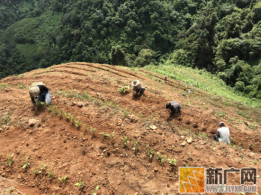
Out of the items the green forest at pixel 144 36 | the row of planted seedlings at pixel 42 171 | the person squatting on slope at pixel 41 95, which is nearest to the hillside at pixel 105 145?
the row of planted seedlings at pixel 42 171

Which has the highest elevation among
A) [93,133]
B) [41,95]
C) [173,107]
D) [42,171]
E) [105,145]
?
[41,95]

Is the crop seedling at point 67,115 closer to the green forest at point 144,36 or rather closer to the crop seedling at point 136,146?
the crop seedling at point 136,146

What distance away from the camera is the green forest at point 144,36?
1914cm

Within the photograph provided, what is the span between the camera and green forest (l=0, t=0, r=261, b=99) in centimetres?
1914

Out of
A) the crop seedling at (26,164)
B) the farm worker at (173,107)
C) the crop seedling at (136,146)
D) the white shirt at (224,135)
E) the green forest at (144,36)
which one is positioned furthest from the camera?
the green forest at (144,36)

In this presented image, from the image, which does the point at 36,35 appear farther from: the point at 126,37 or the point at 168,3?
the point at 168,3

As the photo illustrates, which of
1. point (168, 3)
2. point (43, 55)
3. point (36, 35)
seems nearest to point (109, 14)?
point (168, 3)

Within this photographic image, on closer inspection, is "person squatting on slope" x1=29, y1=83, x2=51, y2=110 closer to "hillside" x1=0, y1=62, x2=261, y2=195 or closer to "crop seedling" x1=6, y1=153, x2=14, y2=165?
"hillside" x1=0, y1=62, x2=261, y2=195

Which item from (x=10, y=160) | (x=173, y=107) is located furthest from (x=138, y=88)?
(x=10, y=160)

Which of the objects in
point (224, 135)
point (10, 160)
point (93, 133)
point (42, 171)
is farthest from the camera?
point (224, 135)

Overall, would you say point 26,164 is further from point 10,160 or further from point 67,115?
point 67,115

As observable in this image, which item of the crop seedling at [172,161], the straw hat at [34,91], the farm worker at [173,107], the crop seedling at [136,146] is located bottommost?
the crop seedling at [172,161]

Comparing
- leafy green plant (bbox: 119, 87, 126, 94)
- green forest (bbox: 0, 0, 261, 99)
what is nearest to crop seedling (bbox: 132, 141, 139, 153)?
leafy green plant (bbox: 119, 87, 126, 94)

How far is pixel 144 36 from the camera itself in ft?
110
